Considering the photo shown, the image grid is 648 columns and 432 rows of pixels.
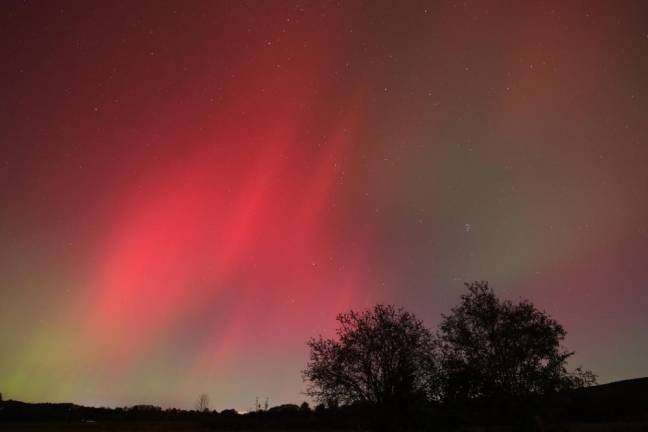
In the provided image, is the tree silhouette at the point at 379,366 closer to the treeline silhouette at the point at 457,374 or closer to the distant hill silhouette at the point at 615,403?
the treeline silhouette at the point at 457,374

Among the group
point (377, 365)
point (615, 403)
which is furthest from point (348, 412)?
point (615, 403)

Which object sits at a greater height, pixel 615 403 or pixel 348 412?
pixel 615 403

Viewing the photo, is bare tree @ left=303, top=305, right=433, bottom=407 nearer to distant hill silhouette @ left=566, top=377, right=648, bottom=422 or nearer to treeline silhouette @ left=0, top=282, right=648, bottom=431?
treeline silhouette @ left=0, top=282, right=648, bottom=431

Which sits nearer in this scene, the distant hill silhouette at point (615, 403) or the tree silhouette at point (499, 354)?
the tree silhouette at point (499, 354)

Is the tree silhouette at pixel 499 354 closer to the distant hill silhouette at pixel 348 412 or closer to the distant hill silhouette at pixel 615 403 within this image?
A: the distant hill silhouette at pixel 348 412

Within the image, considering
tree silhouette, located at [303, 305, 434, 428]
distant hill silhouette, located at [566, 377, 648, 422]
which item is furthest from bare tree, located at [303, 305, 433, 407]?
distant hill silhouette, located at [566, 377, 648, 422]

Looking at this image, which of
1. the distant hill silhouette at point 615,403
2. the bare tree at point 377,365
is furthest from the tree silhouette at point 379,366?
the distant hill silhouette at point 615,403

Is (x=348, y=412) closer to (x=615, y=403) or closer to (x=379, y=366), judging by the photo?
(x=379, y=366)

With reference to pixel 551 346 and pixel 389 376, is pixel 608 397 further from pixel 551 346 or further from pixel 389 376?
pixel 389 376

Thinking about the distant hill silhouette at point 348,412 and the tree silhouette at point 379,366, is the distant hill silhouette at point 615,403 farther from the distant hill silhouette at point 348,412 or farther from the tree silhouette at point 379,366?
the tree silhouette at point 379,366

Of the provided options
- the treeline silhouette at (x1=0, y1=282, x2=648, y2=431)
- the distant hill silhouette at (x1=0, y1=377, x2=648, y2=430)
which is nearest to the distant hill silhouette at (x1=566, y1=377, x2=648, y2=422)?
the distant hill silhouette at (x1=0, y1=377, x2=648, y2=430)

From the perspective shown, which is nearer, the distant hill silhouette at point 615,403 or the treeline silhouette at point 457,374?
the treeline silhouette at point 457,374

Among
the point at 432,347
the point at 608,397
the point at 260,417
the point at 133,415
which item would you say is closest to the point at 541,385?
the point at 432,347

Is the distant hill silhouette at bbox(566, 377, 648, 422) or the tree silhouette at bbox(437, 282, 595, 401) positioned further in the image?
the distant hill silhouette at bbox(566, 377, 648, 422)
